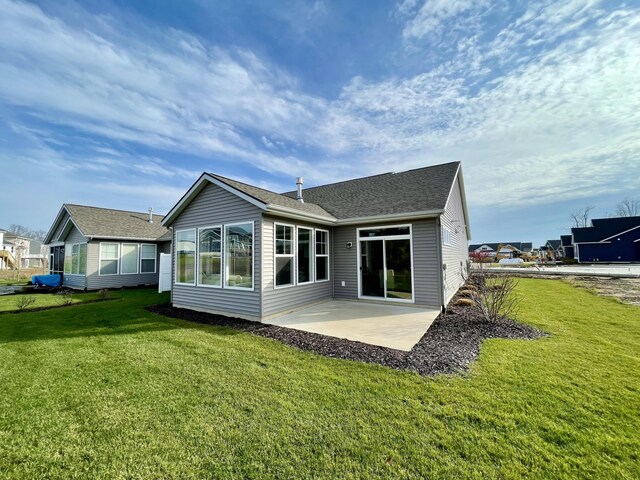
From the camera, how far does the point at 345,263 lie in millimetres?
10047

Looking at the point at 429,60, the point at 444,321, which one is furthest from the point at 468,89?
the point at 444,321

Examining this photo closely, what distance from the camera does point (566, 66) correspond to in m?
7.84

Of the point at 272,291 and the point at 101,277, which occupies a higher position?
the point at 101,277

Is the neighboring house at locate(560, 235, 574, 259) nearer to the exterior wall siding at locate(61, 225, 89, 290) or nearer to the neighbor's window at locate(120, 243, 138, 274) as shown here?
the neighbor's window at locate(120, 243, 138, 274)

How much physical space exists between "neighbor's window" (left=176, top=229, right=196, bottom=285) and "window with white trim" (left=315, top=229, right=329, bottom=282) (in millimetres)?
4203

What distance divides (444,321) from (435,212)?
10.4 ft

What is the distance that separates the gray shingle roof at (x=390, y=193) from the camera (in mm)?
8953

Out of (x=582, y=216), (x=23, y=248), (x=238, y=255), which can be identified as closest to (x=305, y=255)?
(x=238, y=255)

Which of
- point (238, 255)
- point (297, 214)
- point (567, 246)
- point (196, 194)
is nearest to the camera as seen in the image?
point (238, 255)

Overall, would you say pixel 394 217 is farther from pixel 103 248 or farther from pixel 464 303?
pixel 103 248

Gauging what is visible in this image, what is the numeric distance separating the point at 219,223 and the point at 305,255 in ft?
9.54

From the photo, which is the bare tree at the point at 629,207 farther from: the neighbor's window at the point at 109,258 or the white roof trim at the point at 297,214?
the neighbor's window at the point at 109,258

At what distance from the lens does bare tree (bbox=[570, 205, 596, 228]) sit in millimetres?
49250

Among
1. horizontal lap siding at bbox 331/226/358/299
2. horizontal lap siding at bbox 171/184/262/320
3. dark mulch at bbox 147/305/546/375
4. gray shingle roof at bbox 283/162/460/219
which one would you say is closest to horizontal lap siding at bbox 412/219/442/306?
gray shingle roof at bbox 283/162/460/219
